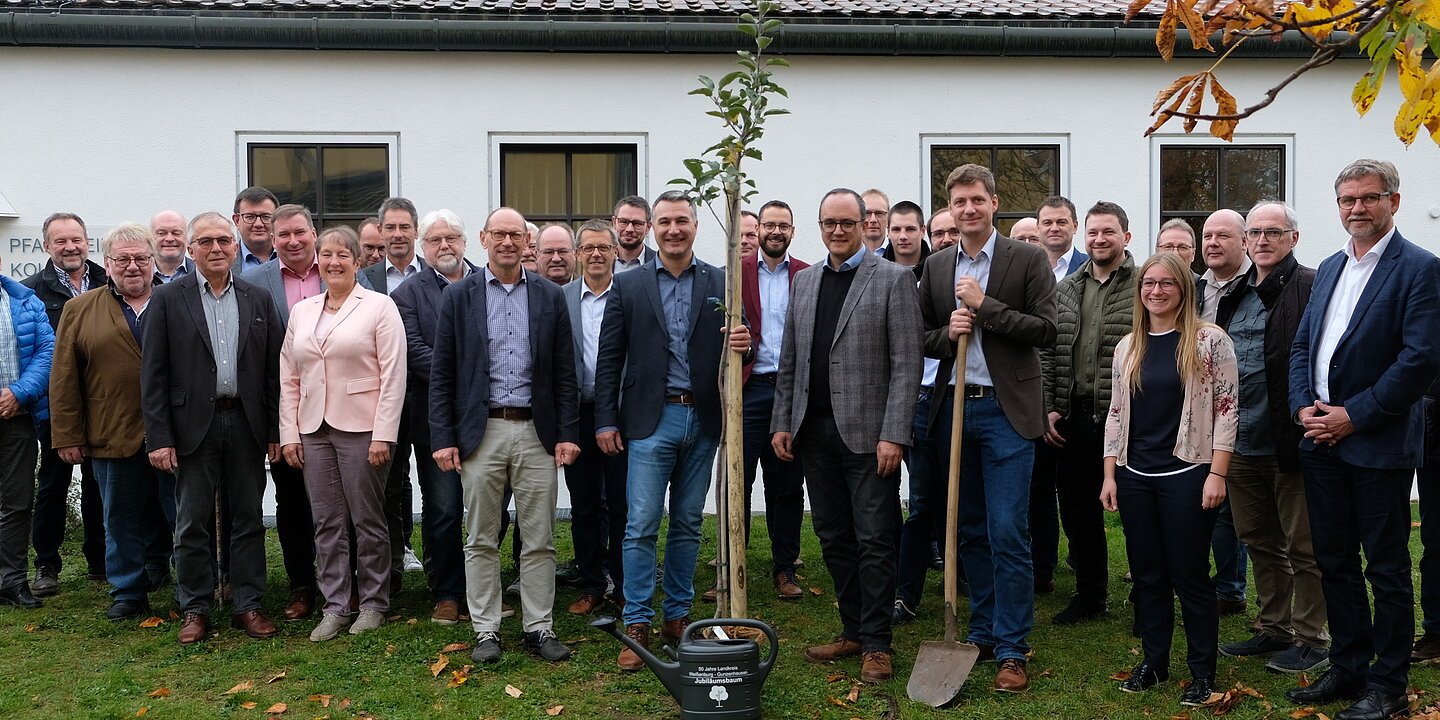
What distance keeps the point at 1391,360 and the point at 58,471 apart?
7.28 metres

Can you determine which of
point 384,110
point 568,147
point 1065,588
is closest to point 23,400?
point 384,110

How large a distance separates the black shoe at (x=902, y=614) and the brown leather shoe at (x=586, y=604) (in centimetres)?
163

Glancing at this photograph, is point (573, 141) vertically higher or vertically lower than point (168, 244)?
higher

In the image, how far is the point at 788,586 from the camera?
23.4 feet

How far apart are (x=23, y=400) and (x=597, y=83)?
4.99 meters

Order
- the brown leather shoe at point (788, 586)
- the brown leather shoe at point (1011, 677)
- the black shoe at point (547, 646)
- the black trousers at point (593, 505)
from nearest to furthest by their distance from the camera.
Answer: the brown leather shoe at point (1011, 677)
the black shoe at point (547, 646)
the black trousers at point (593, 505)
the brown leather shoe at point (788, 586)

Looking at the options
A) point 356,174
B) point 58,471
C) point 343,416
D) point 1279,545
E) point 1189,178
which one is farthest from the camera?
point 1189,178

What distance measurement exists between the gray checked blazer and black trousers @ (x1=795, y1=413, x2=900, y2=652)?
13cm

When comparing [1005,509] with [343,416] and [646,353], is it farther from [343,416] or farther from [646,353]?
[343,416]

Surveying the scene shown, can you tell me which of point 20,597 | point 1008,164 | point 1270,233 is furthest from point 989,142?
point 20,597

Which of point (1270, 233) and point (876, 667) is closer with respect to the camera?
point (876, 667)

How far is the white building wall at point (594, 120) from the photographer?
9.70 m

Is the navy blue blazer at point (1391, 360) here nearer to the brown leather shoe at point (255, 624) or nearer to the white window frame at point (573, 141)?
the brown leather shoe at point (255, 624)

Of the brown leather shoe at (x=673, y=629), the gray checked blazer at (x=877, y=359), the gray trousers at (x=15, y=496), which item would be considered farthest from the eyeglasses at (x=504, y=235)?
the gray trousers at (x=15, y=496)
